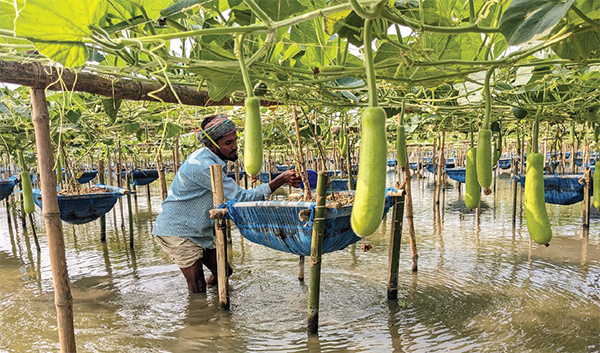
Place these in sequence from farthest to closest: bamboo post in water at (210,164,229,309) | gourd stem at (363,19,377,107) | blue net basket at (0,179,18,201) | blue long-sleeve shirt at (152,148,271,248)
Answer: blue net basket at (0,179,18,201)
blue long-sleeve shirt at (152,148,271,248)
bamboo post in water at (210,164,229,309)
gourd stem at (363,19,377,107)

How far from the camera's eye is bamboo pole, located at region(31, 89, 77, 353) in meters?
2.18

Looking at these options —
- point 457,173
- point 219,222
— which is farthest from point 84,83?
point 457,173

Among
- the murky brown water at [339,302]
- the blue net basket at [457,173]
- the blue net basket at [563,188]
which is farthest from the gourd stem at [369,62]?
the blue net basket at [457,173]

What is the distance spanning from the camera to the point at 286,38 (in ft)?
6.20

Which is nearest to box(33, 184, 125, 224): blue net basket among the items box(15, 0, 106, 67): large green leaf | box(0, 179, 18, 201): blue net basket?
box(0, 179, 18, 201): blue net basket

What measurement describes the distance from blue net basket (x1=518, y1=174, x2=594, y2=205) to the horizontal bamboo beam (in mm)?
5673

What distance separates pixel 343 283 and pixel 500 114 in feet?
7.65

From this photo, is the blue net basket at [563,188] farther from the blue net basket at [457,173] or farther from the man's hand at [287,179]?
the blue net basket at [457,173]

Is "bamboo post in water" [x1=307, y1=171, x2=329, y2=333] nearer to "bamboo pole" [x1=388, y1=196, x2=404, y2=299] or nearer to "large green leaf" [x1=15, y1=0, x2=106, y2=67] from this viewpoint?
"bamboo pole" [x1=388, y1=196, x2=404, y2=299]

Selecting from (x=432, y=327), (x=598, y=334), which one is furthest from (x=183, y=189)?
(x=598, y=334)

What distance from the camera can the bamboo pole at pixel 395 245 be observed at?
3.86 metres

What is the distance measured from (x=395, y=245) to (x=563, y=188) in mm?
4269

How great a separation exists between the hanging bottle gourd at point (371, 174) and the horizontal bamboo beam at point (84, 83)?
44.3 inches

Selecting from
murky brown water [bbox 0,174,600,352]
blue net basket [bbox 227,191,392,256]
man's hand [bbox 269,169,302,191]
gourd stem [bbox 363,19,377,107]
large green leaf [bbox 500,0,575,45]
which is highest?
large green leaf [bbox 500,0,575,45]
